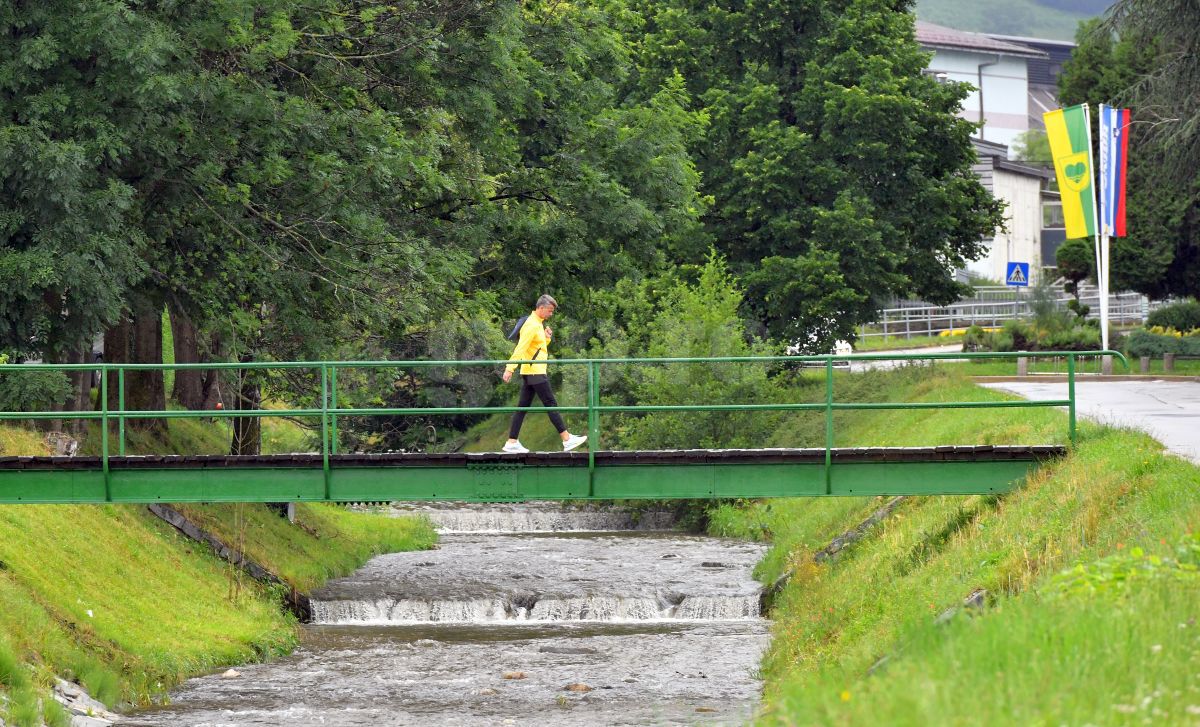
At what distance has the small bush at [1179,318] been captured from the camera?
1932 inches

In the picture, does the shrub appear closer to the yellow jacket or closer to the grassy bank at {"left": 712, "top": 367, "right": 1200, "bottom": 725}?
the grassy bank at {"left": 712, "top": 367, "right": 1200, "bottom": 725}

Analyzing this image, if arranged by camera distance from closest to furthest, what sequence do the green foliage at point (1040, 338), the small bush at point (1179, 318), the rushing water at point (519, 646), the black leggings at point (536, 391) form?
the rushing water at point (519, 646) → the black leggings at point (536, 391) → the green foliage at point (1040, 338) → the small bush at point (1179, 318)

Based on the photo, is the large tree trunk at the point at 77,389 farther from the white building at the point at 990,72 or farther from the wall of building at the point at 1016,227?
the white building at the point at 990,72

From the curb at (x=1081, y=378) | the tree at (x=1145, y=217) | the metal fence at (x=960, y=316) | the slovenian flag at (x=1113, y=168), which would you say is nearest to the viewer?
the slovenian flag at (x=1113, y=168)

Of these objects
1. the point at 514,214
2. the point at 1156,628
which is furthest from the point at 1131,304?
the point at 1156,628

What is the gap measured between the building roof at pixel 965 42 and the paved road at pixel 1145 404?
2990 inches

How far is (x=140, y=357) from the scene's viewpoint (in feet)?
87.1

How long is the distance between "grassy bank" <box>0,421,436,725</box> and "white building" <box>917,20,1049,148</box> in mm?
88346

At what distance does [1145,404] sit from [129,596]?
16.5 m

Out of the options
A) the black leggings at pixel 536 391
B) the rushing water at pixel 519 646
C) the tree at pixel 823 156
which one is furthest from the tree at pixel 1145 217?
the black leggings at pixel 536 391

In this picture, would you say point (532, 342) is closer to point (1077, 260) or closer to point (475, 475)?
point (475, 475)

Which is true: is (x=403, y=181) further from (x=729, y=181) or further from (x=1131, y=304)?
(x=1131, y=304)

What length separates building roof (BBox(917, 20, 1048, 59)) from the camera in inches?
4245

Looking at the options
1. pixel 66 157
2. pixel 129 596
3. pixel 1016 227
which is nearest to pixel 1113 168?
pixel 129 596
